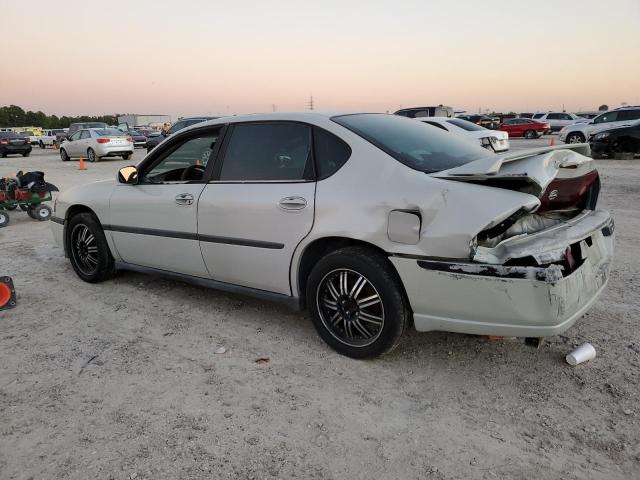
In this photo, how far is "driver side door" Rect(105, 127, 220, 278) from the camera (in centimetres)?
400

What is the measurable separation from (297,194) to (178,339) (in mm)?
1418

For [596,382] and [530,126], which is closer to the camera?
[596,382]

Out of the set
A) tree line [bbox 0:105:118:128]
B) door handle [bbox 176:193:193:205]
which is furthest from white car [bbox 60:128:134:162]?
tree line [bbox 0:105:118:128]

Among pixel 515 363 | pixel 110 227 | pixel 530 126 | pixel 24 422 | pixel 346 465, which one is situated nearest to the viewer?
pixel 346 465

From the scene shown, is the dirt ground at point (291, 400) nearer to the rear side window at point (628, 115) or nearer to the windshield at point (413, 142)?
the windshield at point (413, 142)

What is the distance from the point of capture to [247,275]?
3707mm

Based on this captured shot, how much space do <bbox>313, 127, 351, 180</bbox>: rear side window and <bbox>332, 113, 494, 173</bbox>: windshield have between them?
0.45 feet

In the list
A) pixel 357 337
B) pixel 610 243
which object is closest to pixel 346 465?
pixel 357 337

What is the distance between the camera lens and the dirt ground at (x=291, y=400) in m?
2.33

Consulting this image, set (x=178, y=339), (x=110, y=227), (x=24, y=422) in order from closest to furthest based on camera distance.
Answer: (x=24, y=422) → (x=178, y=339) → (x=110, y=227)

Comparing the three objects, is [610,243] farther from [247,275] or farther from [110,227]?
[110,227]

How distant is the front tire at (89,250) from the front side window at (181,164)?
2.73 feet

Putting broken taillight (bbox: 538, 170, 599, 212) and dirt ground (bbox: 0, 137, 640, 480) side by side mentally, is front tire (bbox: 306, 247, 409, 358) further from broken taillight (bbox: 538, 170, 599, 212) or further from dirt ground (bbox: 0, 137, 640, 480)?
broken taillight (bbox: 538, 170, 599, 212)

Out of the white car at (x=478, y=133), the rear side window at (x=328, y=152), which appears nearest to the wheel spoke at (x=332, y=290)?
the rear side window at (x=328, y=152)
